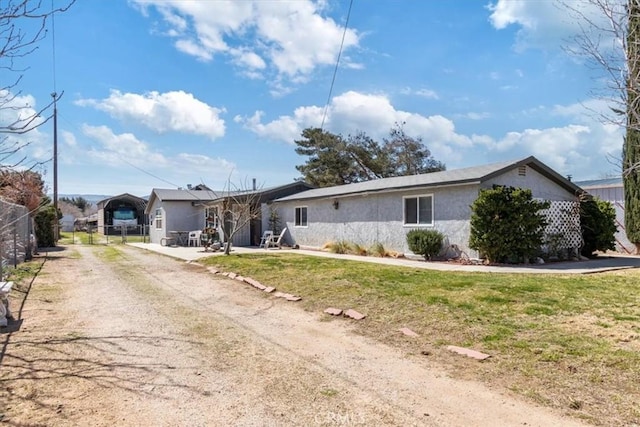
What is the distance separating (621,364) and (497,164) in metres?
11.1

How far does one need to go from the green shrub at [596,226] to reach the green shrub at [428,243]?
5.03m

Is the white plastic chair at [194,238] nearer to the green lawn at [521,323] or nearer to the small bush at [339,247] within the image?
the small bush at [339,247]

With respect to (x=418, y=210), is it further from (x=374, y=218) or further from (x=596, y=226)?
(x=596, y=226)

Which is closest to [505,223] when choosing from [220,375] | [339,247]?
[339,247]

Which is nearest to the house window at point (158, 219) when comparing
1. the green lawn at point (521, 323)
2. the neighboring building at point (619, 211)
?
the green lawn at point (521, 323)

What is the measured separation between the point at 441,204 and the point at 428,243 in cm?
137

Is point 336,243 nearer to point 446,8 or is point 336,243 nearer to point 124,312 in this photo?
point 446,8

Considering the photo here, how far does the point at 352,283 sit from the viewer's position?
346 inches

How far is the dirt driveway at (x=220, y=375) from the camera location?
133 inches

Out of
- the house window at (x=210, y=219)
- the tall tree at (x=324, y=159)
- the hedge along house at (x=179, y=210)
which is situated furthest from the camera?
the tall tree at (x=324, y=159)

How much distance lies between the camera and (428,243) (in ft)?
46.5

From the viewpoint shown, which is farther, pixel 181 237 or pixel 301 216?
pixel 181 237

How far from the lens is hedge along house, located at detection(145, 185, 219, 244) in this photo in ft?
87.2

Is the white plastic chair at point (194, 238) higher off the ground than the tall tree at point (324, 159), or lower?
lower
